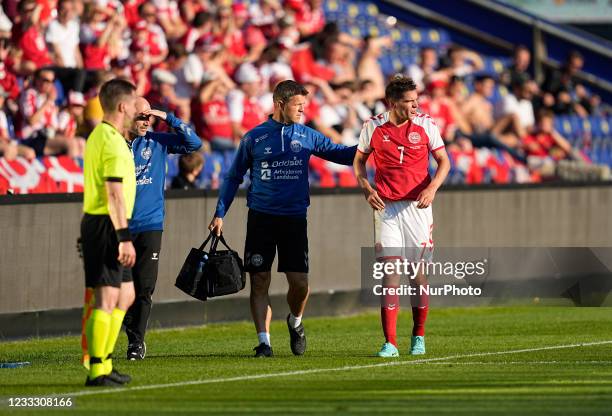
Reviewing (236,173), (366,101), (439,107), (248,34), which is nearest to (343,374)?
(236,173)

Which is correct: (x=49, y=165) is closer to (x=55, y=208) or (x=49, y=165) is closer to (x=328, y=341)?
(x=55, y=208)

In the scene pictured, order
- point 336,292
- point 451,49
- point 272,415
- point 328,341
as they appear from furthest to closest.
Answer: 1. point 451,49
2. point 336,292
3. point 328,341
4. point 272,415

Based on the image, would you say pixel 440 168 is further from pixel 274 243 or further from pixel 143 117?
pixel 143 117

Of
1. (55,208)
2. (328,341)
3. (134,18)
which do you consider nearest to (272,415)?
(328,341)

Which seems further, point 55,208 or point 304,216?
point 55,208

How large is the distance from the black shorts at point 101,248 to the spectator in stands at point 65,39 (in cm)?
887

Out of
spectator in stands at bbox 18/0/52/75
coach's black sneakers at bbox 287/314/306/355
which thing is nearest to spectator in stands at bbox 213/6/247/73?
spectator in stands at bbox 18/0/52/75

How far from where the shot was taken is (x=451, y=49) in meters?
26.0

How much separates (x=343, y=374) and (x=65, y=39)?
9280mm

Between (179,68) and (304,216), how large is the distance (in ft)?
25.5

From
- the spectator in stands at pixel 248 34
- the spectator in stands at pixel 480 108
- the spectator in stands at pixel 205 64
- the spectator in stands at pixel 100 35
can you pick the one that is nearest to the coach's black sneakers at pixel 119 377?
the spectator in stands at pixel 100 35

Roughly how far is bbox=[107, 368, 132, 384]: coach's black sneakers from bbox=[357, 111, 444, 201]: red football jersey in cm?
311

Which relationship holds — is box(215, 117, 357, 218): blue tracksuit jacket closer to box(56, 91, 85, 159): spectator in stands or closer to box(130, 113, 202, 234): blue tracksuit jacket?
box(130, 113, 202, 234): blue tracksuit jacket

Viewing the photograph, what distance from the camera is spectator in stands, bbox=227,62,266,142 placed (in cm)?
2006
